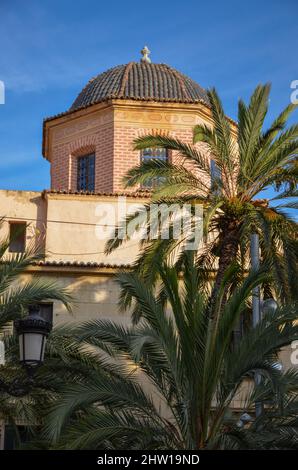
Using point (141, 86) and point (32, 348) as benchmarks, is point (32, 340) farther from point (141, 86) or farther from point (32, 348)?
point (141, 86)

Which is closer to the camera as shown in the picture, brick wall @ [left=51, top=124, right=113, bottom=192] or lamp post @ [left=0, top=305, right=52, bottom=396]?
lamp post @ [left=0, top=305, right=52, bottom=396]

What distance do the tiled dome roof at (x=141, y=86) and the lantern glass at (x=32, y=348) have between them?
15.5 meters

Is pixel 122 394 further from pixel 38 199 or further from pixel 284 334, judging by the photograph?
pixel 38 199

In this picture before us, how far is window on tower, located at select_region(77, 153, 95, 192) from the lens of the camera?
96.0 ft

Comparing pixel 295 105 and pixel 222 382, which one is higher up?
pixel 295 105

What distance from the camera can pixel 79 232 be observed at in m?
27.1

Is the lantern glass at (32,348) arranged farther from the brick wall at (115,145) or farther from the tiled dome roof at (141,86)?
the tiled dome roof at (141,86)

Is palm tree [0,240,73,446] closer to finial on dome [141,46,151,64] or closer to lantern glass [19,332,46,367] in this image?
lantern glass [19,332,46,367]

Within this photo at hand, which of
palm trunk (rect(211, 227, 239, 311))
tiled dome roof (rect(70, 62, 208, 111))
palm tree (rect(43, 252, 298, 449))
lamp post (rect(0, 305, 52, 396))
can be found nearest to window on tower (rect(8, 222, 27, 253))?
tiled dome roof (rect(70, 62, 208, 111))

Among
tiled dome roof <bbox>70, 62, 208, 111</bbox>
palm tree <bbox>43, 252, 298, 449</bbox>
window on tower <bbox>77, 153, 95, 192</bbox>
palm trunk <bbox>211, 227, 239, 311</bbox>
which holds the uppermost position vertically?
tiled dome roof <bbox>70, 62, 208, 111</bbox>

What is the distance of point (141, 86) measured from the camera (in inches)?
1172

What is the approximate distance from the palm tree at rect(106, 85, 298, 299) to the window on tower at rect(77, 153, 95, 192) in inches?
323

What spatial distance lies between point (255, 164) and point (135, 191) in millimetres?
7823
